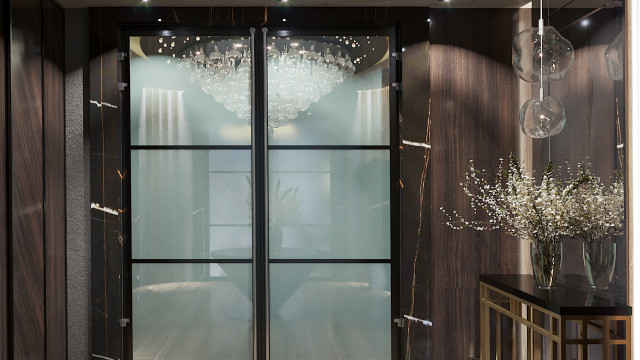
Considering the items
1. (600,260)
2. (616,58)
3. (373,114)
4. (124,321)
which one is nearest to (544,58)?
(616,58)

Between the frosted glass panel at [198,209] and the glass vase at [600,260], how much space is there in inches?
75.8

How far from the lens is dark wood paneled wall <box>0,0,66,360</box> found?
275 cm

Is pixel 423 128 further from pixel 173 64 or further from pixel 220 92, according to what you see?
pixel 173 64

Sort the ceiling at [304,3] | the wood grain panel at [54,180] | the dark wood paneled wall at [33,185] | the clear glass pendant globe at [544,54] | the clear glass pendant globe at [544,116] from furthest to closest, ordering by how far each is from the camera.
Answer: the ceiling at [304,3], the wood grain panel at [54,180], the dark wood paneled wall at [33,185], the clear glass pendant globe at [544,116], the clear glass pendant globe at [544,54]

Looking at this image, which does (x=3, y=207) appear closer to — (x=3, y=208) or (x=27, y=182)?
(x=3, y=208)

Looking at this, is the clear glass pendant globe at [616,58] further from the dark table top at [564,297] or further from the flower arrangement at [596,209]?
the dark table top at [564,297]

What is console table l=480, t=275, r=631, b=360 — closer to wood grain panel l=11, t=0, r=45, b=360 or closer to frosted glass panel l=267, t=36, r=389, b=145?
frosted glass panel l=267, t=36, r=389, b=145

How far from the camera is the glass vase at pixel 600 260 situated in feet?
8.28

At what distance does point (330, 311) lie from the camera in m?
3.39

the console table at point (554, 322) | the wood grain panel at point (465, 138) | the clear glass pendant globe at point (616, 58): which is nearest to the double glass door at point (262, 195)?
the wood grain panel at point (465, 138)

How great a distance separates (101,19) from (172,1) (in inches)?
18.4

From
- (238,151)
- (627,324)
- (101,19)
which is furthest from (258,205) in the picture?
(627,324)

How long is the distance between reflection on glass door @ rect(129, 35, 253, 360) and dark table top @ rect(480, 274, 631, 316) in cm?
156

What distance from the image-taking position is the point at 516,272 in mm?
3391
